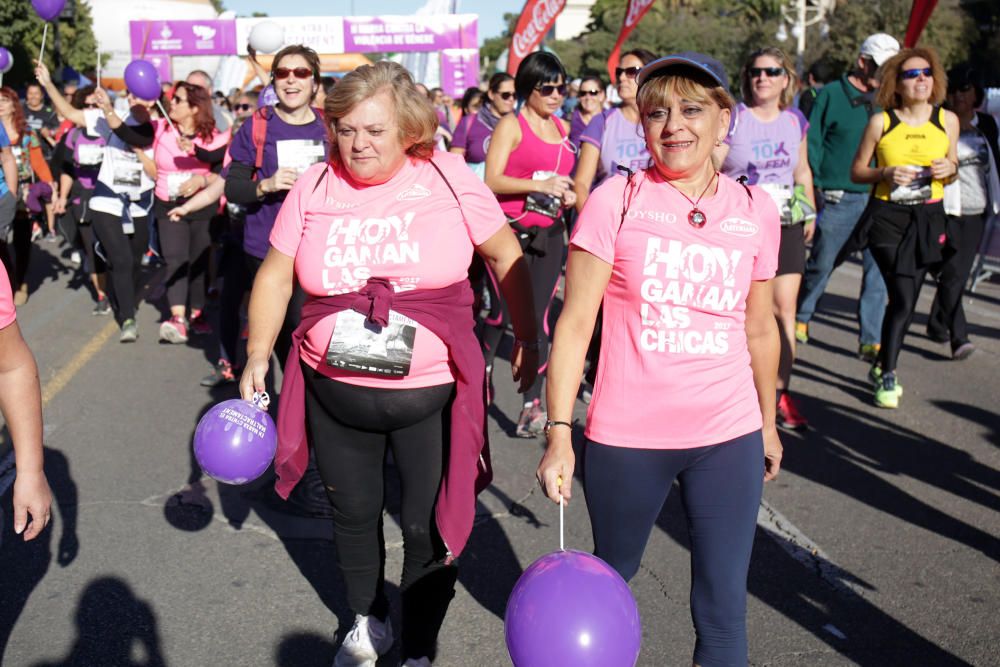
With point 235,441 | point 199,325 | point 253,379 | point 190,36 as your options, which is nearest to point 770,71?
point 253,379

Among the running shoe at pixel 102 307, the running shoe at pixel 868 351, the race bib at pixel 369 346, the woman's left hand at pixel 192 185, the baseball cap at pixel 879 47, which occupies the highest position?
the baseball cap at pixel 879 47

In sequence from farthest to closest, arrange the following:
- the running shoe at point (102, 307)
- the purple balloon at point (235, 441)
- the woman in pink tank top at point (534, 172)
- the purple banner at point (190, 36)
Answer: the purple banner at point (190, 36)
the running shoe at point (102, 307)
the woman in pink tank top at point (534, 172)
the purple balloon at point (235, 441)

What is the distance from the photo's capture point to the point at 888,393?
6.58m

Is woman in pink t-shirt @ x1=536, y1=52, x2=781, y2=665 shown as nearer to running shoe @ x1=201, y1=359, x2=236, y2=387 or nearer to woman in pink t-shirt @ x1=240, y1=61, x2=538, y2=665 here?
woman in pink t-shirt @ x1=240, y1=61, x2=538, y2=665

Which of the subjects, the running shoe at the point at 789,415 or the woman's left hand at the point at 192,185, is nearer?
the running shoe at the point at 789,415

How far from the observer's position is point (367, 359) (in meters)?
3.04

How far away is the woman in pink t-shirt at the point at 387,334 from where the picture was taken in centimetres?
311

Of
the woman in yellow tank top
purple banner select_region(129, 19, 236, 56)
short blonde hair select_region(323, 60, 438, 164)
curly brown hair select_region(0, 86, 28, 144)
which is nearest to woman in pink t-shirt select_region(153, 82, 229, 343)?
curly brown hair select_region(0, 86, 28, 144)

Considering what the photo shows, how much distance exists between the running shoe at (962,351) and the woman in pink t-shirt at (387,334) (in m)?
5.41

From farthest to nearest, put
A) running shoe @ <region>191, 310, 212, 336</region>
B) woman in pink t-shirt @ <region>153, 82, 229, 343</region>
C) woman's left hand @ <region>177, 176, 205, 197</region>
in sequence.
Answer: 1. running shoe @ <region>191, 310, 212, 336</region>
2. woman in pink t-shirt @ <region>153, 82, 229, 343</region>
3. woman's left hand @ <region>177, 176, 205, 197</region>

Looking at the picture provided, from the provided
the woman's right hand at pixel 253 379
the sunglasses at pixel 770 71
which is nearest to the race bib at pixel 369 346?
the woman's right hand at pixel 253 379

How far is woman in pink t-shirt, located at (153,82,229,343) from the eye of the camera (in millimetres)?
7695

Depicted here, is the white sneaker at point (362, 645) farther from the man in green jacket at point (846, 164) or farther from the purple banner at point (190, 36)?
the purple banner at point (190, 36)

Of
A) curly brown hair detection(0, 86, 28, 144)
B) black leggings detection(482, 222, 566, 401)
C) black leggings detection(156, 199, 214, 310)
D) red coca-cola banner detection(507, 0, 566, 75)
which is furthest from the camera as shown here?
red coca-cola banner detection(507, 0, 566, 75)
